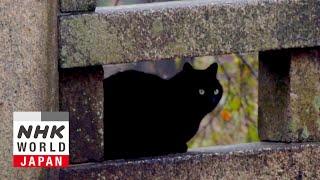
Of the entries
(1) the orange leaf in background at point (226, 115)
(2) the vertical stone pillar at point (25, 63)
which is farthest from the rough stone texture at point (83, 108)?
(1) the orange leaf in background at point (226, 115)

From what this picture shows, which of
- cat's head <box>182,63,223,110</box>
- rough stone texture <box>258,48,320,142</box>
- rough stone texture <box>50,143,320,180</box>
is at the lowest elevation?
rough stone texture <box>50,143,320,180</box>

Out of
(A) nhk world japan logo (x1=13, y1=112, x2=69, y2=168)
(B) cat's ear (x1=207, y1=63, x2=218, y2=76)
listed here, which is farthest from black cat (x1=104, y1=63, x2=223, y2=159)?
(A) nhk world japan logo (x1=13, y1=112, x2=69, y2=168)

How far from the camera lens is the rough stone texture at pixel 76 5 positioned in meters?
3.86

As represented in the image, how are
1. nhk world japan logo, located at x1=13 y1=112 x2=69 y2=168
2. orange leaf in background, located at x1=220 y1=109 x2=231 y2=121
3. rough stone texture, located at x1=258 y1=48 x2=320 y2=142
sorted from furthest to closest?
orange leaf in background, located at x1=220 y1=109 x2=231 y2=121 < rough stone texture, located at x1=258 y1=48 x2=320 y2=142 < nhk world japan logo, located at x1=13 y1=112 x2=69 y2=168

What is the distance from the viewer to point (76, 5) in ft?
12.7

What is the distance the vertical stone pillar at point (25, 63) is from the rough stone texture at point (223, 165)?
8.9 inches

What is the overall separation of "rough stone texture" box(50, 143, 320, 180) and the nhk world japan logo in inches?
2.9

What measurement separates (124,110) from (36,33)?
971 mm

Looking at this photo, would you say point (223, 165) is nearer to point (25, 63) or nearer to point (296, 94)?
point (296, 94)

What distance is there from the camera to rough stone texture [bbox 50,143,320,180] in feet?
12.8

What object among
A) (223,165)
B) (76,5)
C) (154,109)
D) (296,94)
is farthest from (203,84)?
(76,5)

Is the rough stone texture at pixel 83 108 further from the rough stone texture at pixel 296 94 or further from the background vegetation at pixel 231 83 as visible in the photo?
the background vegetation at pixel 231 83

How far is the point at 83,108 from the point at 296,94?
0.79 meters

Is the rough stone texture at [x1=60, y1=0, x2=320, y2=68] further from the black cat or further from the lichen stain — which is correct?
the black cat
